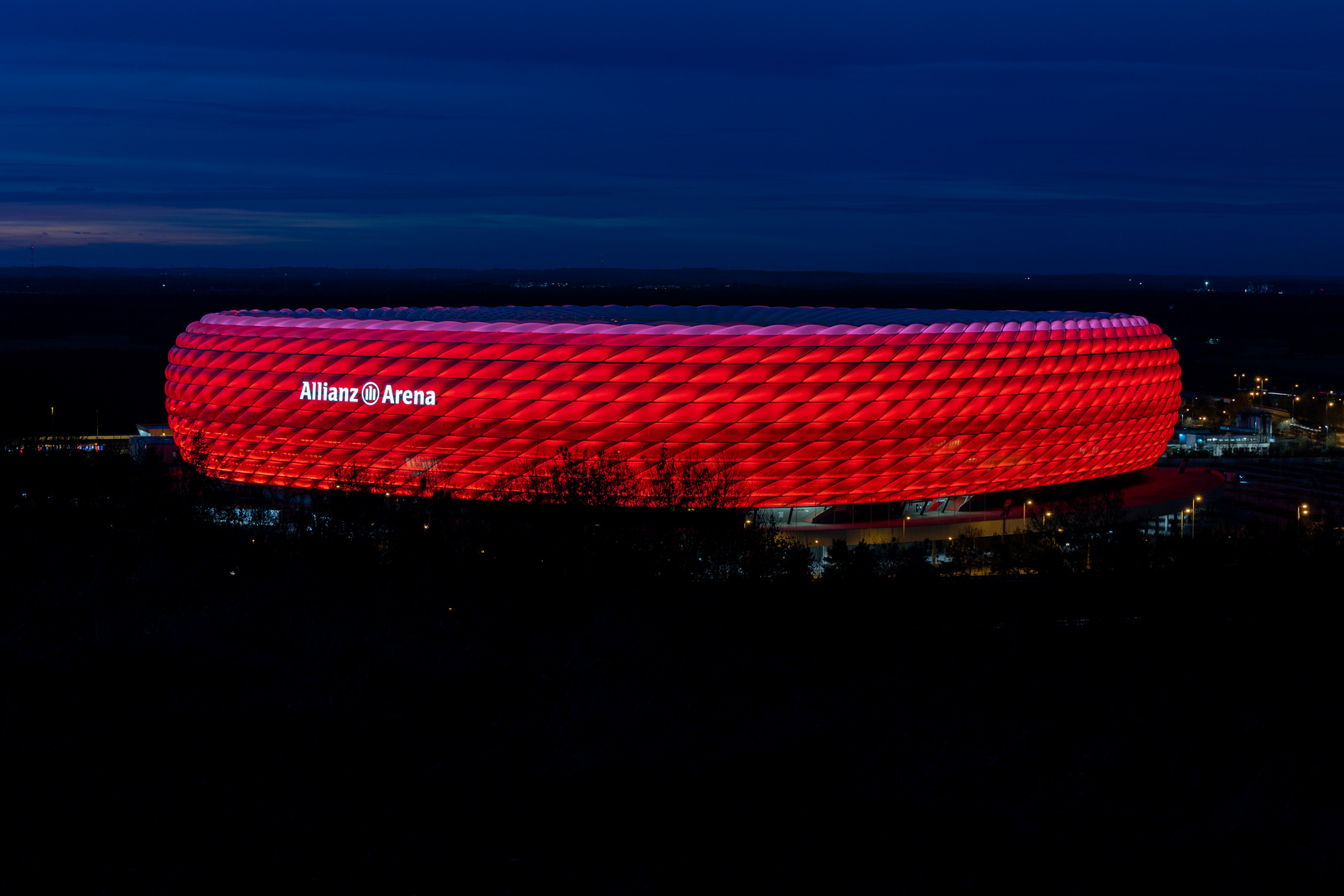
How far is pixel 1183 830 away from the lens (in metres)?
6.84

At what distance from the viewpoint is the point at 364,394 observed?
46250mm

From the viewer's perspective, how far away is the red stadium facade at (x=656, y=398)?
4419 cm

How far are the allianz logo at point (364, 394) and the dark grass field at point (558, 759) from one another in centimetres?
3319

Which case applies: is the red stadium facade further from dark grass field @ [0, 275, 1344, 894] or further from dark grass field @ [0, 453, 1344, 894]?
dark grass field @ [0, 453, 1344, 894]

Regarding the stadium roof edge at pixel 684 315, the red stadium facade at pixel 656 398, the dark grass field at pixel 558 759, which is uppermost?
the stadium roof edge at pixel 684 315

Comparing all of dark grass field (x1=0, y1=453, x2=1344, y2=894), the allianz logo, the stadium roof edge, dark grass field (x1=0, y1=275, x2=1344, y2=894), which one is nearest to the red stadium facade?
the allianz logo

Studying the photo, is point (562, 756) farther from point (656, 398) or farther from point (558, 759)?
point (656, 398)

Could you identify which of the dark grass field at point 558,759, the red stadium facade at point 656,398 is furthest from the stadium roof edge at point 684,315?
the dark grass field at point 558,759

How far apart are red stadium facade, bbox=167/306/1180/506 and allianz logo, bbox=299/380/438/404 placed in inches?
2.8

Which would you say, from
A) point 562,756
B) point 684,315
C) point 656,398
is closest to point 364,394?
point 656,398

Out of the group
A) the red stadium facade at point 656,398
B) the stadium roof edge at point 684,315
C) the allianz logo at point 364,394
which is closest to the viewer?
the red stadium facade at point 656,398

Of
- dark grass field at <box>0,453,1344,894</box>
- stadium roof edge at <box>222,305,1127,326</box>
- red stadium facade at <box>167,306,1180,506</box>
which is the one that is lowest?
dark grass field at <box>0,453,1344,894</box>

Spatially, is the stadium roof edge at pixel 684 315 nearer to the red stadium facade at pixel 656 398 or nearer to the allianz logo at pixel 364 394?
the red stadium facade at pixel 656 398

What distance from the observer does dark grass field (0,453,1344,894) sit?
5.94 meters
